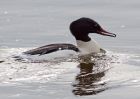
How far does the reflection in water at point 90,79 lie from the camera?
9.98 meters

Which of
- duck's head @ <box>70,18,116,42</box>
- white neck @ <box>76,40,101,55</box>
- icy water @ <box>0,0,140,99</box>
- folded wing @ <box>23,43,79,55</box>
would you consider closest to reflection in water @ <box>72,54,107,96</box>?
icy water @ <box>0,0,140,99</box>

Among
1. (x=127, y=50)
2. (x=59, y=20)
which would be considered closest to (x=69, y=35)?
(x=59, y=20)

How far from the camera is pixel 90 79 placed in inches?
426

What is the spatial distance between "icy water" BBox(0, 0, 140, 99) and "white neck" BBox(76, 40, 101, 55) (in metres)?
0.30

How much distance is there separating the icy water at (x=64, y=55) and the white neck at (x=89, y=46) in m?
0.30

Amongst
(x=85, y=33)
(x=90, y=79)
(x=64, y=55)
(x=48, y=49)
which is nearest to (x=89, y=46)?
(x=85, y=33)

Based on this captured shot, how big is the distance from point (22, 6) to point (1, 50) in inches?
182

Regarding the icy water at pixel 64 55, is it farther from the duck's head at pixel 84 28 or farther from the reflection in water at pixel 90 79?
the duck's head at pixel 84 28

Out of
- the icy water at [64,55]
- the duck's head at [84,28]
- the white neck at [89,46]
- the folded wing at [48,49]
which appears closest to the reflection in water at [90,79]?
the icy water at [64,55]

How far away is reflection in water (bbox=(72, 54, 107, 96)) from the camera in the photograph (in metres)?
9.98

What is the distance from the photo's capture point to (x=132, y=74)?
436 inches

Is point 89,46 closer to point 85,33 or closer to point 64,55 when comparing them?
point 85,33

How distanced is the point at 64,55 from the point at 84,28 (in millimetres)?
1473

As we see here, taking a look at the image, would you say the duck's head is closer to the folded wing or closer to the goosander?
the goosander
